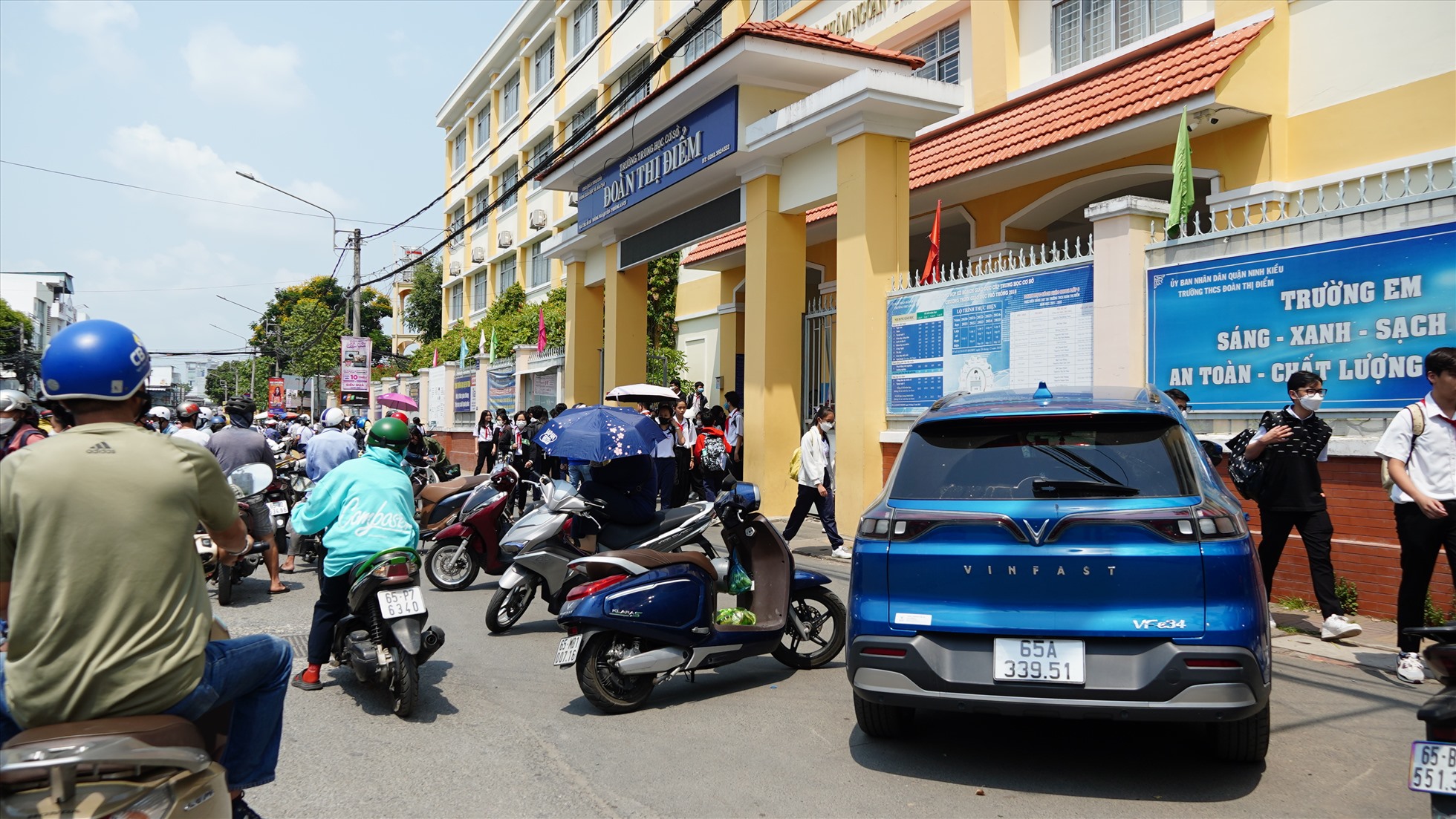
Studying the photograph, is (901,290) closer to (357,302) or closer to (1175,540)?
(1175,540)

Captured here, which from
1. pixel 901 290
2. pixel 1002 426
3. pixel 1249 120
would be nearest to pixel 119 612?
pixel 1002 426

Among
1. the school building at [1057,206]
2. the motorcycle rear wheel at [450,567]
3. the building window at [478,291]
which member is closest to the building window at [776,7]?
the school building at [1057,206]

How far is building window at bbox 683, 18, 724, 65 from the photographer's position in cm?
2323

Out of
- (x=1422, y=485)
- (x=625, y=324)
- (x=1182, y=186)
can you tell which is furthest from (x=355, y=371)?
(x=1422, y=485)

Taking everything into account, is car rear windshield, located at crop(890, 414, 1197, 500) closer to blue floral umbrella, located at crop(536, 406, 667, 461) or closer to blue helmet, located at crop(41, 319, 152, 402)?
blue helmet, located at crop(41, 319, 152, 402)

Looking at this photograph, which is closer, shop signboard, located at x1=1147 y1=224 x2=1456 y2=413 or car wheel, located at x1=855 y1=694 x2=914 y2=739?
car wheel, located at x1=855 y1=694 x2=914 y2=739

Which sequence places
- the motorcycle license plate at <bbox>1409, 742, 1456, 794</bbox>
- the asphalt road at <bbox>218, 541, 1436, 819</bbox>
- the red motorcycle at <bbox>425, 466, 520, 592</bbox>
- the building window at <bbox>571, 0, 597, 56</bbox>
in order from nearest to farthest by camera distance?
the motorcycle license plate at <bbox>1409, 742, 1456, 794</bbox> < the asphalt road at <bbox>218, 541, 1436, 819</bbox> < the red motorcycle at <bbox>425, 466, 520, 592</bbox> < the building window at <bbox>571, 0, 597, 56</bbox>

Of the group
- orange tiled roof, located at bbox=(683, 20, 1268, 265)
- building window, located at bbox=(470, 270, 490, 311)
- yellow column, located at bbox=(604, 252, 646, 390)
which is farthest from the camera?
building window, located at bbox=(470, 270, 490, 311)

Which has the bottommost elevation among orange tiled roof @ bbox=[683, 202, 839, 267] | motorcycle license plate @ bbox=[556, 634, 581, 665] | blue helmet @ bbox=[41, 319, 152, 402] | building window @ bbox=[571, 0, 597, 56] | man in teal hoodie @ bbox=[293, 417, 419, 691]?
motorcycle license plate @ bbox=[556, 634, 581, 665]

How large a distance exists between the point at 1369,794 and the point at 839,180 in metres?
9.20

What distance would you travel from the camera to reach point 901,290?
37.7 feet

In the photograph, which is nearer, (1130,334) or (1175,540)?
(1175,540)

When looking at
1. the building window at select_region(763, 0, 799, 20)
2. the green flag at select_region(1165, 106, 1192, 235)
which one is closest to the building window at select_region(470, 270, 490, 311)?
the building window at select_region(763, 0, 799, 20)

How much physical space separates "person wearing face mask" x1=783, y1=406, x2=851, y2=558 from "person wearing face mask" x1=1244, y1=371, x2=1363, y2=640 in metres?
4.57
